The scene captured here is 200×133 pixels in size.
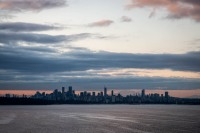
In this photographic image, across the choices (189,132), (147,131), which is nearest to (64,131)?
(147,131)

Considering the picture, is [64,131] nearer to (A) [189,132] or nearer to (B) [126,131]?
(B) [126,131]

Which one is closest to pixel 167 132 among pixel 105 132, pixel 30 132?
pixel 105 132

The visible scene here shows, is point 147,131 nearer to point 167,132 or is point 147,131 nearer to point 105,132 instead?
point 167,132

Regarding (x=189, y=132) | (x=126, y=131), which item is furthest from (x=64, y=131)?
(x=189, y=132)

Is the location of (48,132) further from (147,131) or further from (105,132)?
(147,131)

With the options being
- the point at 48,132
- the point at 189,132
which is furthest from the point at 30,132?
the point at 189,132

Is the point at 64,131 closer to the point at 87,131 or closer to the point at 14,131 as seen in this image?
the point at 87,131
